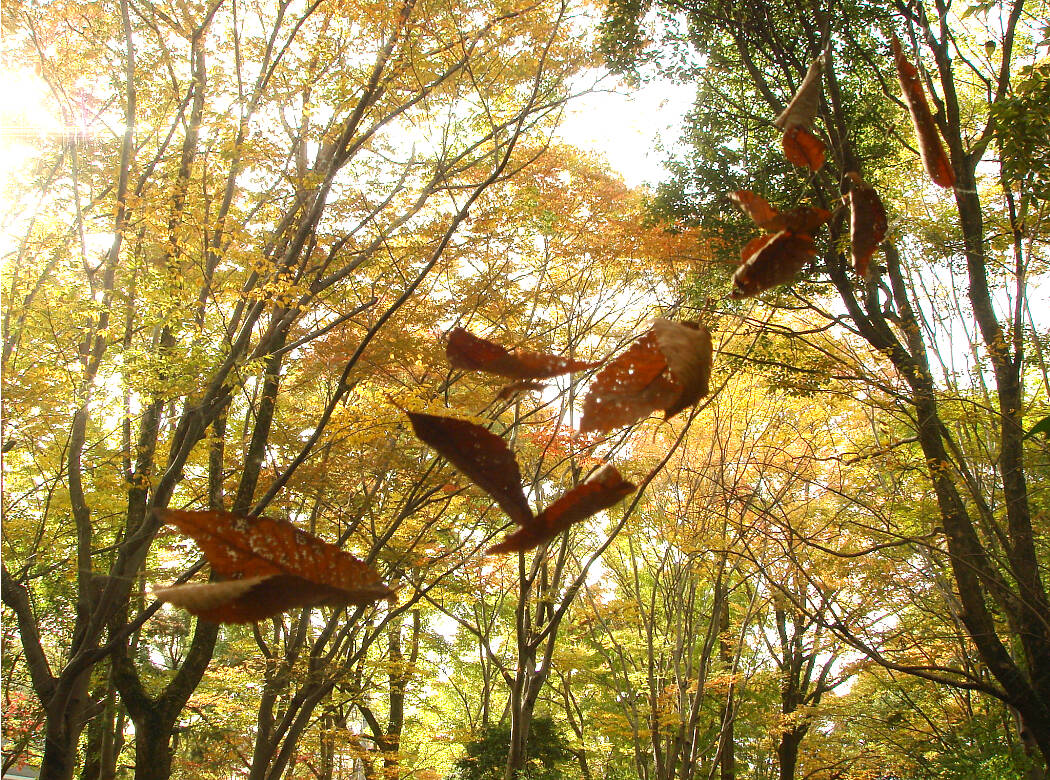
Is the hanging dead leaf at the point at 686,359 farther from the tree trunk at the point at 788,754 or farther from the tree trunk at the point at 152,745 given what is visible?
the tree trunk at the point at 788,754

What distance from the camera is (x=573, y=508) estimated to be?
0.22 meters

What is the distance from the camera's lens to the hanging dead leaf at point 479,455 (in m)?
0.21

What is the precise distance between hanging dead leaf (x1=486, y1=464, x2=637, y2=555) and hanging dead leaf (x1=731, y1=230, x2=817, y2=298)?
0.09 m

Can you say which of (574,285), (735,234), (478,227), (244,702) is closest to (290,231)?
(478,227)

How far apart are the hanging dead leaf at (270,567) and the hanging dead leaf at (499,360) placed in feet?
0.23

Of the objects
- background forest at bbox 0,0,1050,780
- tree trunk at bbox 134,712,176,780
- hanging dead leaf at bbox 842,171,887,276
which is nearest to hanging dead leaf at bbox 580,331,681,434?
hanging dead leaf at bbox 842,171,887,276

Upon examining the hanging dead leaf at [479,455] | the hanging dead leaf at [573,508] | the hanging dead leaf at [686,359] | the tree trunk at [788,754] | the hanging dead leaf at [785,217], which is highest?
the hanging dead leaf at [785,217]

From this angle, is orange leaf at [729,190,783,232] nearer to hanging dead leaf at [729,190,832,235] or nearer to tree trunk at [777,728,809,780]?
hanging dead leaf at [729,190,832,235]

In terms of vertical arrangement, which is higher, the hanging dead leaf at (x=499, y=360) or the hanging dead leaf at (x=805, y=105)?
the hanging dead leaf at (x=805, y=105)

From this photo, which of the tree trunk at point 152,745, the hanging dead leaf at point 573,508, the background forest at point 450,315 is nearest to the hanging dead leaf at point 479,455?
the hanging dead leaf at point 573,508

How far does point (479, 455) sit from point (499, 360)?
1.3 inches

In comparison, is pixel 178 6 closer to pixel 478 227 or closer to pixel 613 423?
pixel 478 227

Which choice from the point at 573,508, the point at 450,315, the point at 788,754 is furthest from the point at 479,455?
the point at 788,754

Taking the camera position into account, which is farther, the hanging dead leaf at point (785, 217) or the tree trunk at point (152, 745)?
the tree trunk at point (152, 745)
